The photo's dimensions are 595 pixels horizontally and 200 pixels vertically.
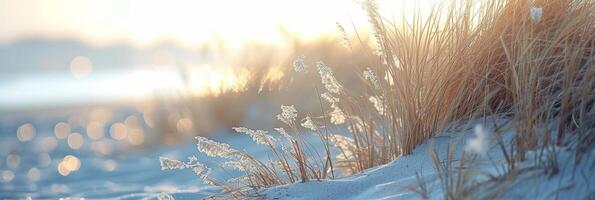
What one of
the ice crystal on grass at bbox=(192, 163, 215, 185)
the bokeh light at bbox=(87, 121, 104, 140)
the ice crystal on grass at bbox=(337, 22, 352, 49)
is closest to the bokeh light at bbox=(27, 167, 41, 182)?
the bokeh light at bbox=(87, 121, 104, 140)

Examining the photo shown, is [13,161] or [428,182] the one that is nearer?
[428,182]

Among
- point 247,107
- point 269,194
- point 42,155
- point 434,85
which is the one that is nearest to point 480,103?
point 434,85

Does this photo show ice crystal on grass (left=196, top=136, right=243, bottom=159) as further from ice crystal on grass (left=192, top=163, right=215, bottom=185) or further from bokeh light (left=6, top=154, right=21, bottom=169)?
bokeh light (left=6, top=154, right=21, bottom=169)

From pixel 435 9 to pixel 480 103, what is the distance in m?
0.44

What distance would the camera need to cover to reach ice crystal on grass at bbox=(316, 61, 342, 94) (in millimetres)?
3969

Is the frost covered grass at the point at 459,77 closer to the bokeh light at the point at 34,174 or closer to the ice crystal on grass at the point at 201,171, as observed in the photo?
the ice crystal on grass at the point at 201,171

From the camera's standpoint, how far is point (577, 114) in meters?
3.39

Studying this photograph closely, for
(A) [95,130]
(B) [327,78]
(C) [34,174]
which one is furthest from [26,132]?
(B) [327,78]

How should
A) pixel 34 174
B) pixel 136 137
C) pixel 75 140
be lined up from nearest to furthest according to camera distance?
pixel 34 174 → pixel 136 137 → pixel 75 140

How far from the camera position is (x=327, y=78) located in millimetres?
4062

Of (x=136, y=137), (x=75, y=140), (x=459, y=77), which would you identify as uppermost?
(x=75, y=140)

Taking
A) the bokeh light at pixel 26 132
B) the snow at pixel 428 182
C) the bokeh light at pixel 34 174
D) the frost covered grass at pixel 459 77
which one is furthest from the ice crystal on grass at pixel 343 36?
the bokeh light at pixel 26 132

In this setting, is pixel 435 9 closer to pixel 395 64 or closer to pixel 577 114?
pixel 395 64

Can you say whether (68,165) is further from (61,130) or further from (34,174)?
(61,130)
